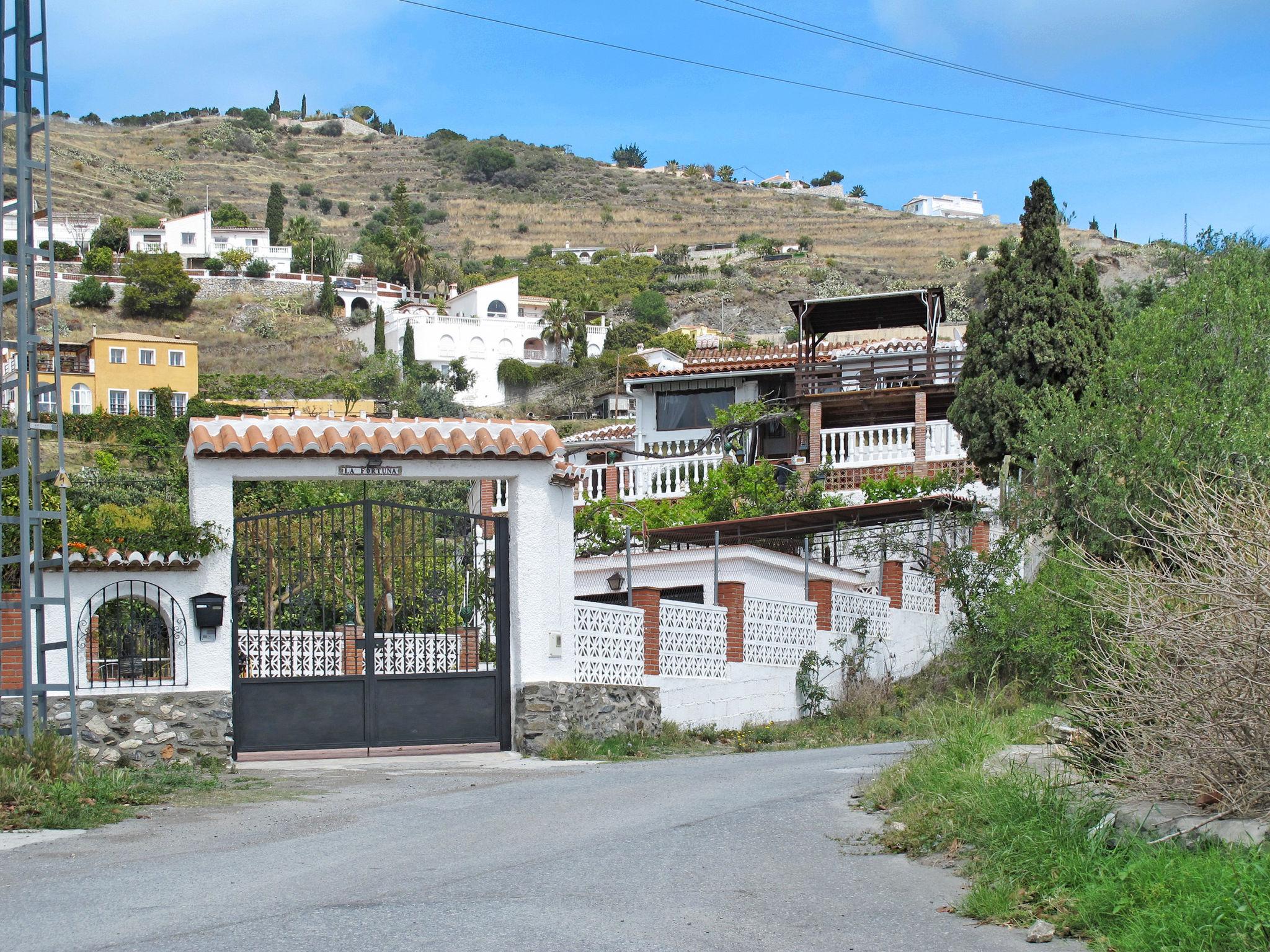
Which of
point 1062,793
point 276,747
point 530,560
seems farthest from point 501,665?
point 1062,793

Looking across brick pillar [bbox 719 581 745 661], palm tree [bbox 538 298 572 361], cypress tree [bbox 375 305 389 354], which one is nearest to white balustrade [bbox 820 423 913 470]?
brick pillar [bbox 719 581 745 661]

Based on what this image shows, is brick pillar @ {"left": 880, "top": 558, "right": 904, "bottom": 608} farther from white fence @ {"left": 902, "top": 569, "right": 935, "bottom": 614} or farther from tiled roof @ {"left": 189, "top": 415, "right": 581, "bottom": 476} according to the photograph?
tiled roof @ {"left": 189, "top": 415, "right": 581, "bottom": 476}

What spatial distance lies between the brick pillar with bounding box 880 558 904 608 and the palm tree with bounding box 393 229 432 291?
83.2 meters

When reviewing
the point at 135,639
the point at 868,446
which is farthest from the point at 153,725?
the point at 868,446

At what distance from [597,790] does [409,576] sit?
28.6ft

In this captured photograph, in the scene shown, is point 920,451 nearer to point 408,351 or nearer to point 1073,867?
point 1073,867

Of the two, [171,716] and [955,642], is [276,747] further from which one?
[955,642]

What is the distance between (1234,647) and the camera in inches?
276

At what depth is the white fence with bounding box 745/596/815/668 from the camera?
18.0 meters

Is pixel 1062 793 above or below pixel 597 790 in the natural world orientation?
above

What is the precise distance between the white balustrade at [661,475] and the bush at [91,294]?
221 ft

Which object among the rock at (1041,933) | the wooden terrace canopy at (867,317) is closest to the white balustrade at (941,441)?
the wooden terrace canopy at (867,317)

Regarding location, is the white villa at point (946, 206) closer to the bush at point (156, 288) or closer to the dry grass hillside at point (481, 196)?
the dry grass hillside at point (481, 196)

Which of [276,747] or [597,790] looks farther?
[276,747]
